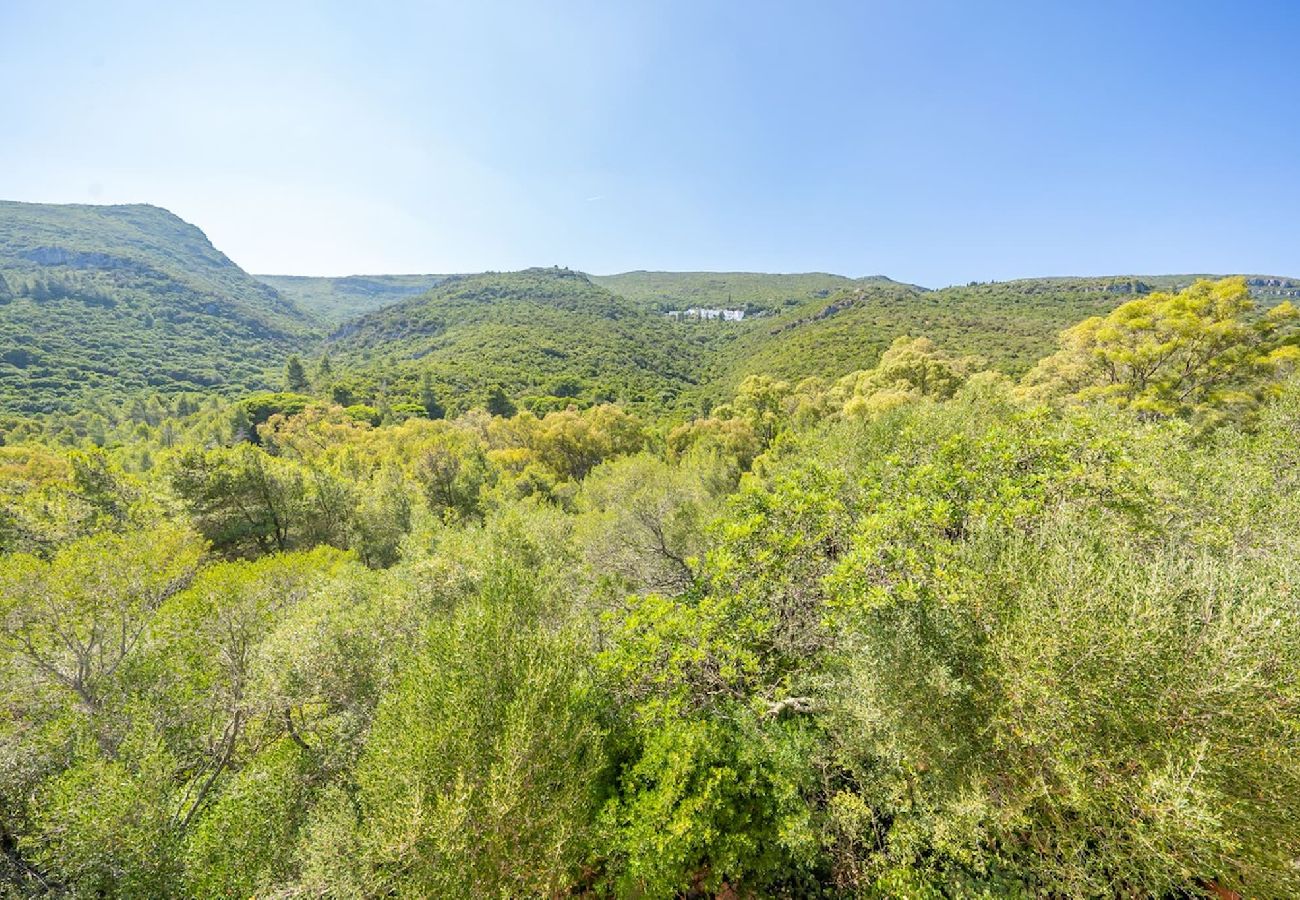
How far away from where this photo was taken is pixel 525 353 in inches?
5418

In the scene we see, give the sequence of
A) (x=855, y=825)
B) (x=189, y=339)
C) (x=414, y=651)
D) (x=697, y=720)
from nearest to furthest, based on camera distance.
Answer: (x=855, y=825) < (x=697, y=720) < (x=414, y=651) < (x=189, y=339)

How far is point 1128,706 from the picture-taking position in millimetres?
8516

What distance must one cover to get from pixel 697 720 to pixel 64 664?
72.2 ft

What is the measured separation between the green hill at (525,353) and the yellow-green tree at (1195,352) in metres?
85.5

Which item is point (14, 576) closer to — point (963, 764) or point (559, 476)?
point (963, 764)


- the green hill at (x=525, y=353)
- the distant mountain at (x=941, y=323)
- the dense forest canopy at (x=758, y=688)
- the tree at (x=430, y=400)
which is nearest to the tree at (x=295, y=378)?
the green hill at (x=525, y=353)

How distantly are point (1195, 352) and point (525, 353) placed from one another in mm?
131603

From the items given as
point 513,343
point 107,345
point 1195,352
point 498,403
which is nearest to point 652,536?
point 1195,352

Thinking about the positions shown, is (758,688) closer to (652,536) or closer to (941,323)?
(652,536)

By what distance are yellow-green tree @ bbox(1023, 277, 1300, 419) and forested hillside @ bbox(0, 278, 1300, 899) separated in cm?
550

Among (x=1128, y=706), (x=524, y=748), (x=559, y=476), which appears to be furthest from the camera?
(x=559, y=476)

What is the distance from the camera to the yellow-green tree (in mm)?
26328

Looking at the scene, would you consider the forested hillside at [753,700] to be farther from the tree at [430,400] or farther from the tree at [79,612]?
the tree at [430,400]

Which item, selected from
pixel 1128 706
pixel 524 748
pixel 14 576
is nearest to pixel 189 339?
pixel 14 576
